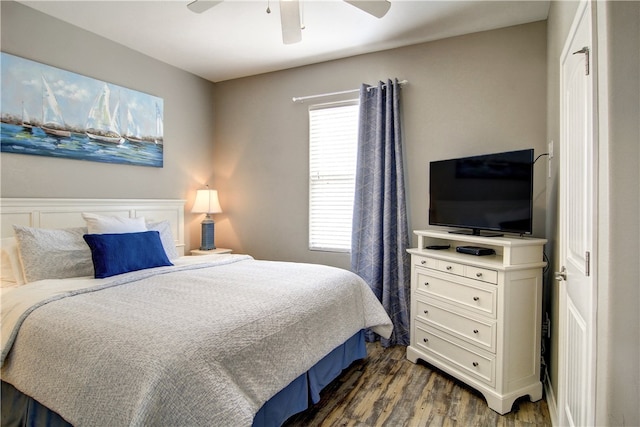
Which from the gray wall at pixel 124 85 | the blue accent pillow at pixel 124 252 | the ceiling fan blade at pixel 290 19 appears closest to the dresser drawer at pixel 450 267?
the ceiling fan blade at pixel 290 19

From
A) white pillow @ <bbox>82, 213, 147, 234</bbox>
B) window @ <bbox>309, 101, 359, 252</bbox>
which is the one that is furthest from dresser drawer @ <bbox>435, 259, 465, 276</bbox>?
white pillow @ <bbox>82, 213, 147, 234</bbox>

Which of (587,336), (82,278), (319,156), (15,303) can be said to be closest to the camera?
(587,336)

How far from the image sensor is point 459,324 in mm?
2408

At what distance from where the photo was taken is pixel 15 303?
1.86 metres

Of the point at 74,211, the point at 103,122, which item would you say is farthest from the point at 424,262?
the point at 103,122

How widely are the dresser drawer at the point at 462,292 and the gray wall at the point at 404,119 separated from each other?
680 millimetres

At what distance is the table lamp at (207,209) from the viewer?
3.88 m

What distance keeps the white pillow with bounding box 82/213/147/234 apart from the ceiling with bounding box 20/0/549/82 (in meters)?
1.59

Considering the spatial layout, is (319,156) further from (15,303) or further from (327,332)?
(15,303)

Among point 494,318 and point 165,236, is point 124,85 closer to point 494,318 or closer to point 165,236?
point 165,236

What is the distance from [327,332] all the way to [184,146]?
2815 mm

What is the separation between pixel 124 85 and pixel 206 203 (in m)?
1.40

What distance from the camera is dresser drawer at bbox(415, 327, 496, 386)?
7.23 ft

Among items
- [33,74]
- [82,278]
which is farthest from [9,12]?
[82,278]
